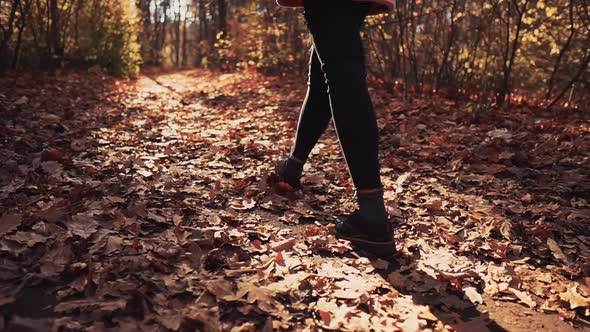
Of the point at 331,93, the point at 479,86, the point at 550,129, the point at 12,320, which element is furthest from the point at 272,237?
the point at 479,86

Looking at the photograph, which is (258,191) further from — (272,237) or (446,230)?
(446,230)

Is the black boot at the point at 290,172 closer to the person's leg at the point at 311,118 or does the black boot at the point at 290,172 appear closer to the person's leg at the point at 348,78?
the person's leg at the point at 311,118

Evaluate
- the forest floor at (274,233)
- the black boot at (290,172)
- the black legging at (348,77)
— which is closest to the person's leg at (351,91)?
the black legging at (348,77)

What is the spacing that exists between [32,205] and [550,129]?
4.25 meters

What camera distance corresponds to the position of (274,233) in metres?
2.09

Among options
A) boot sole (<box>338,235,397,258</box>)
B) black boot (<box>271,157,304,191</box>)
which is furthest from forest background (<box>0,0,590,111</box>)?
boot sole (<box>338,235,397,258</box>)

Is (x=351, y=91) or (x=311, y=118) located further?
(x=311, y=118)

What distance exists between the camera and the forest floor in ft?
4.62

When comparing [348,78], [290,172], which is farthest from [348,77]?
[290,172]

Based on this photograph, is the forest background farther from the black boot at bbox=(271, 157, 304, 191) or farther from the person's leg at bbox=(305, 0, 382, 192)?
the person's leg at bbox=(305, 0, 382, 192)

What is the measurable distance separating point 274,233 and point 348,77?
0.85 m

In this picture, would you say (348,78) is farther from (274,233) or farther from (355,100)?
(274,233)

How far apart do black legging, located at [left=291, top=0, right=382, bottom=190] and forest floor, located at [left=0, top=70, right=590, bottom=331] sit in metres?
0.45

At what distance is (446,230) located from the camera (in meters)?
2.30
